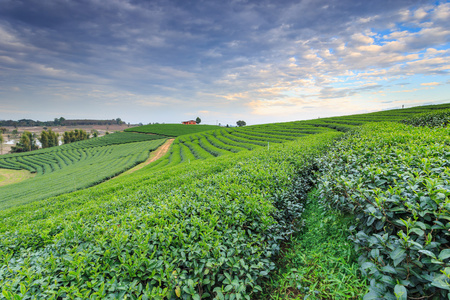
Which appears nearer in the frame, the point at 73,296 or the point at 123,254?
the point at 73,296

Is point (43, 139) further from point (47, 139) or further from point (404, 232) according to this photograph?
point (404, 232)

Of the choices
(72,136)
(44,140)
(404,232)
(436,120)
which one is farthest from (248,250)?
(72,136)

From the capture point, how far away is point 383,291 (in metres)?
1.92

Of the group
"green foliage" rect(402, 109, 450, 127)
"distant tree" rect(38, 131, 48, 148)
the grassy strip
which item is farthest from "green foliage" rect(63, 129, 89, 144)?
"green foliage" rect(402, 109, 450, 127)

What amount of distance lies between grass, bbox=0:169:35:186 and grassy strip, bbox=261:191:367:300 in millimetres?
55565

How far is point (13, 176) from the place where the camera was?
42.0 metres

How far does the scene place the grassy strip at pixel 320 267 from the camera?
8.48 feet

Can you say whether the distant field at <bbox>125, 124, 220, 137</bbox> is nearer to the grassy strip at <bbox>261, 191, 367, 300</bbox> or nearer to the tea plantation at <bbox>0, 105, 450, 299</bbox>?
the tea plantation at <bbox>0, 105, 450, 299</bbox>

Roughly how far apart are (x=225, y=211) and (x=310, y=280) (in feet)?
5.39

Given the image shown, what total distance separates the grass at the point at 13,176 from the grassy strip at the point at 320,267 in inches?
2188

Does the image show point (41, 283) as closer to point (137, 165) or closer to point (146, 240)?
point (146, 240)

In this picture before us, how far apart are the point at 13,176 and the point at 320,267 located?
62.0 metres

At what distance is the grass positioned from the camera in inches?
1533

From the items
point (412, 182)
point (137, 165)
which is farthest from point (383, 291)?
point (137, 165)
